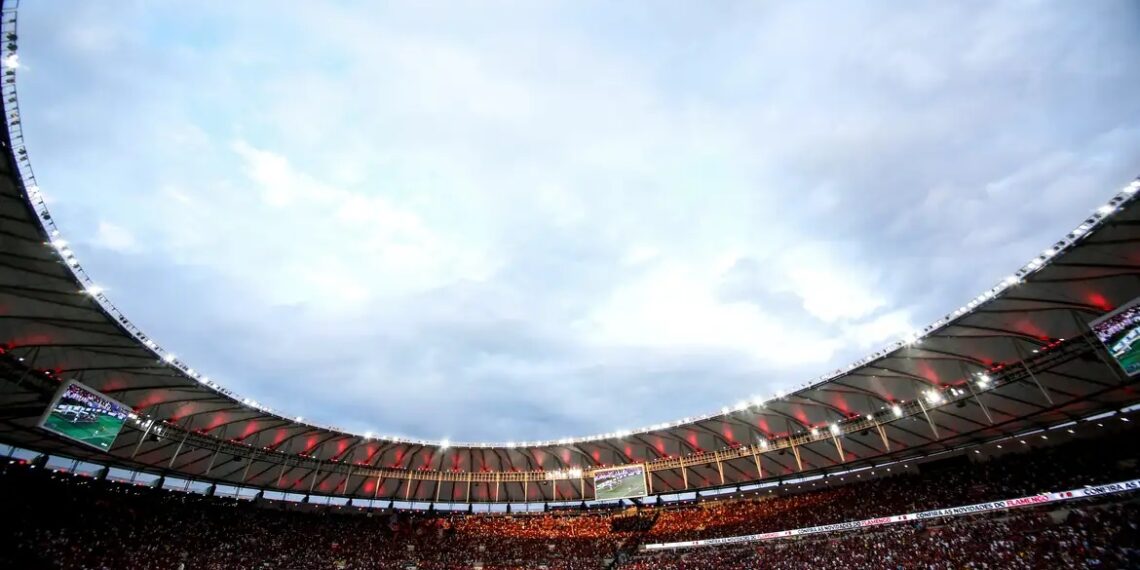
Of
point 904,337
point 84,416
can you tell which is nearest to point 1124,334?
point 904,337

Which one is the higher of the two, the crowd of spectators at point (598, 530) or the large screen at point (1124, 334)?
the large screen at point (1124, 334)

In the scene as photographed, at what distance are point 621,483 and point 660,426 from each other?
6368 millimetres

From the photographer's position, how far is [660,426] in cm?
4325

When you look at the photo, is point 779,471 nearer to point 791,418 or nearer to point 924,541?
point 791,418

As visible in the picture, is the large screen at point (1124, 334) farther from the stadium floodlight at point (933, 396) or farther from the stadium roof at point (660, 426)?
the stadium floodlight at point (933, 396)

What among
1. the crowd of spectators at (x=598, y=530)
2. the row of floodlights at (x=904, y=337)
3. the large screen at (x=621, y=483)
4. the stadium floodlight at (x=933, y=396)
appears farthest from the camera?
the large screen at (x=621, y=483)

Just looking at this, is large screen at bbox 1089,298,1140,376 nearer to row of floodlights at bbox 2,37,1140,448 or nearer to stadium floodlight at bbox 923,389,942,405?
row of floodlights at bbox 2,37,1140,448

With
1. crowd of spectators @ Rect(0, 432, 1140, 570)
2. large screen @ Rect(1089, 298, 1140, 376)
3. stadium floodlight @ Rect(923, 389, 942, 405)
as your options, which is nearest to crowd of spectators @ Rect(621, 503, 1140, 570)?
crowd of spectators @ Rect(0, 432, 1140, 570)

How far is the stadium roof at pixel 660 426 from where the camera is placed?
19.9 meters

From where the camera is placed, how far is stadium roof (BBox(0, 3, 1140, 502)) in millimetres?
19922

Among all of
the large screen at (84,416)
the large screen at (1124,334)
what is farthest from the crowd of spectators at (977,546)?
the large screen at (84,416)

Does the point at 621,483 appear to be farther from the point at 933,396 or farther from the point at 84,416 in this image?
Result: the point at 84,416

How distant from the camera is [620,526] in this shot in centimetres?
5362

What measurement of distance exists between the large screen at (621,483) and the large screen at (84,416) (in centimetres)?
3460
